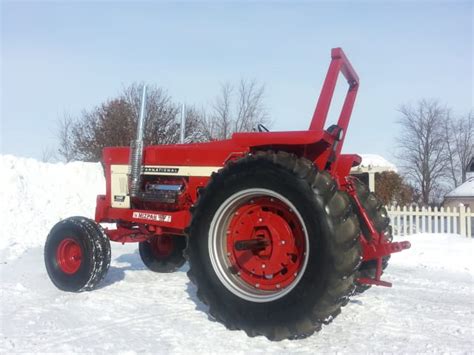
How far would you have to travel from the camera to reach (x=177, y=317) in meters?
4.16

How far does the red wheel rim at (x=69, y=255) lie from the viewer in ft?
17.4

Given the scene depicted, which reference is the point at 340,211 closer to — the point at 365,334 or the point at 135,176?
the point at 365,334

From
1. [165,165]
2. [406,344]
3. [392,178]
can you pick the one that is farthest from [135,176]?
[392,178]

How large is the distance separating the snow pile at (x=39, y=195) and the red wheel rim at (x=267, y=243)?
6.40 metres

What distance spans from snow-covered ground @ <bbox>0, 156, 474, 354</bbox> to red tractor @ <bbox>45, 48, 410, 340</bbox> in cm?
23

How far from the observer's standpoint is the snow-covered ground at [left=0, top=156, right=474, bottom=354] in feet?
11.4

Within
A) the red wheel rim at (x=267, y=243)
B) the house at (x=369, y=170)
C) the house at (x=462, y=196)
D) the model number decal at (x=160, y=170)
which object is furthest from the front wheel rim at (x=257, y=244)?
the house at (x=462, y=196)

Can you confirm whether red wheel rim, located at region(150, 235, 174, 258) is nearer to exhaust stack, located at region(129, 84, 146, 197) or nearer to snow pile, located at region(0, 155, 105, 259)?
exhaust stack, located at region(129, 84, 146, 197)

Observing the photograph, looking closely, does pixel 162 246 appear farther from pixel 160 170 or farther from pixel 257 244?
pixel 257 244

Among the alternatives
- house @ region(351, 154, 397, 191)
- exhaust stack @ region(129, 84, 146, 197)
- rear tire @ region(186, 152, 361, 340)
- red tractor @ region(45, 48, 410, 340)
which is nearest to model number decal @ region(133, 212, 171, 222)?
red tractor @ region(45, 48, 410, 340)

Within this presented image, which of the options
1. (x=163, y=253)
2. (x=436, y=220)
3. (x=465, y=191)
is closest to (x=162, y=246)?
(x=163, y=253)

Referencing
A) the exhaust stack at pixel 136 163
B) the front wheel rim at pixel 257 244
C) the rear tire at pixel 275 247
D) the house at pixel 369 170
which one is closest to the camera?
the rear tire at pixel 275 247

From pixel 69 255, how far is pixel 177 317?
1887mm

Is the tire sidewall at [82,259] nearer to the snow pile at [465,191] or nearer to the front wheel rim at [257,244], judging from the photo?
the front wheel rim at [257,244]
